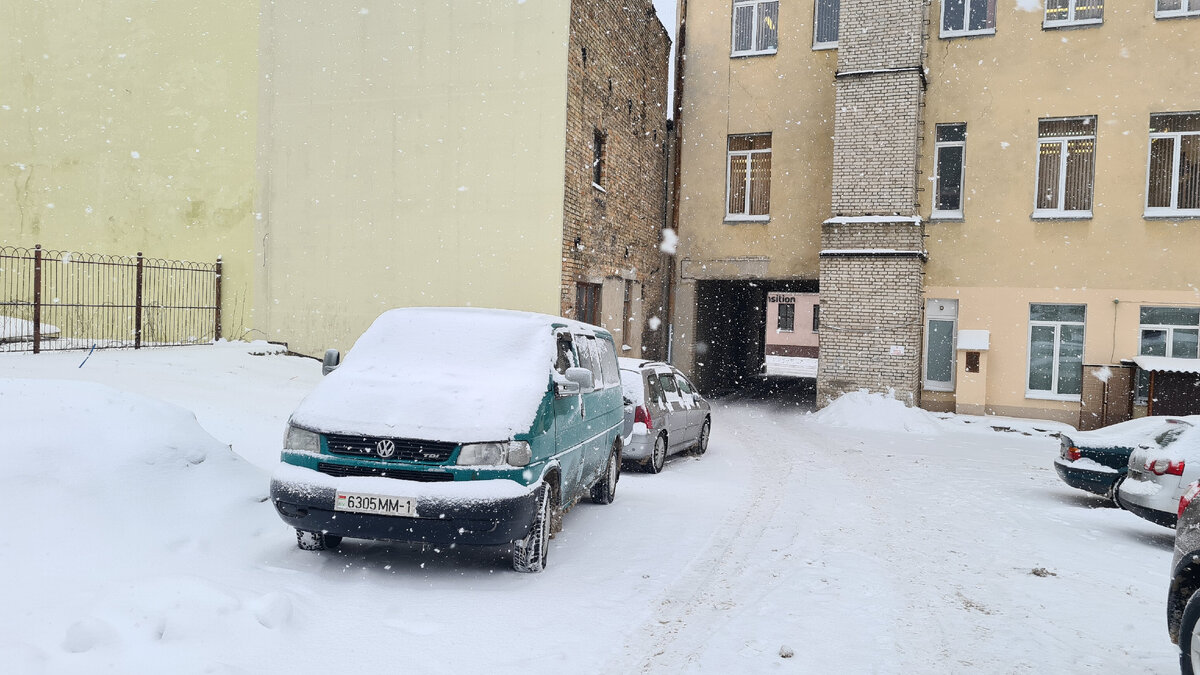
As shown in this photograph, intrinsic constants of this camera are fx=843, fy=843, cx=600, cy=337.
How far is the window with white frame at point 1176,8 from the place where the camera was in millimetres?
17188

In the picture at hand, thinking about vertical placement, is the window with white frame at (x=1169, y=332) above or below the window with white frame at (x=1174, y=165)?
below

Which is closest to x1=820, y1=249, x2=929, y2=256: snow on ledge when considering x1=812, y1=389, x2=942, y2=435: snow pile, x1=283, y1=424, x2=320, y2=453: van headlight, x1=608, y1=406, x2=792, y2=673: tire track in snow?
x1=812, y1=389, x2=942, y2=435: snow pile

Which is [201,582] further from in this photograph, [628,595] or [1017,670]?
[1017,670]

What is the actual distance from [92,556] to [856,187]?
1659cm

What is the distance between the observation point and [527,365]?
251 inches

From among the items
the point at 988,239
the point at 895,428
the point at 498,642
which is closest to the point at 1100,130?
the point at 988,239

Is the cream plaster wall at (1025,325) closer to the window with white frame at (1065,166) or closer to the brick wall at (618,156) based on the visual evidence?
the window with white frame at (1065,166)

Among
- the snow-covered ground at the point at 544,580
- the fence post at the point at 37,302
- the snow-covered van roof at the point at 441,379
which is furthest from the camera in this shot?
the fence post at the point at 37,302

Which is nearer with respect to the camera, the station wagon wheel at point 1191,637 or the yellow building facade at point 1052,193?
the station wagon wheel at point 1191,637

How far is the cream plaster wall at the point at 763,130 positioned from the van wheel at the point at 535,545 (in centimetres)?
1566

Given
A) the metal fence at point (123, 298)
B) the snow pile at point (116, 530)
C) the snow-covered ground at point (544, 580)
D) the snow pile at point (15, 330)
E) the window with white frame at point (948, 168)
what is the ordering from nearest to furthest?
the snow pile at point (116, 530) < the snow-covered ground at point (544, 580) < the snow pile at point (15, 330) < the metal fence at point (123, 298) < the window with white frame at point (948, 168)

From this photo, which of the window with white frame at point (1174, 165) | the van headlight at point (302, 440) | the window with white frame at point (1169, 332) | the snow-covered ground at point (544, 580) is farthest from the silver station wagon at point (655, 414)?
the window with white frame at point (1174, 165)

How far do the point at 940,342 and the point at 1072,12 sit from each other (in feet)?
24.7

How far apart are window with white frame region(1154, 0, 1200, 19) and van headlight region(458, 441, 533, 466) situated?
60.3ft
